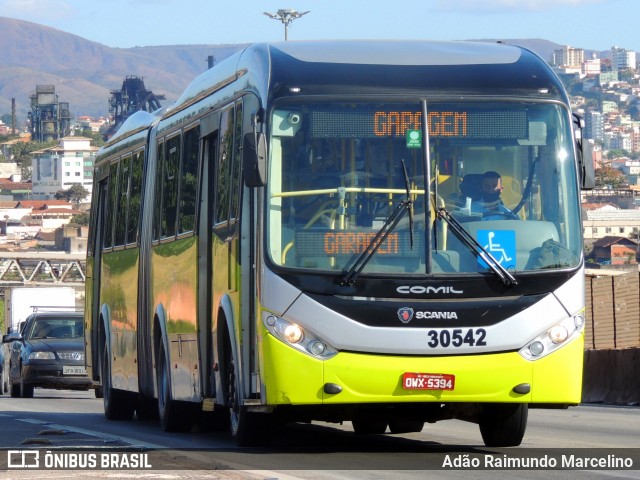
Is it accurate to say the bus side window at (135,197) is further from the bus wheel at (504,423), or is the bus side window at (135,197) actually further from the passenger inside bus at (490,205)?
the passenger inside bus at (490,205)

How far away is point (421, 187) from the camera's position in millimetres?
12734

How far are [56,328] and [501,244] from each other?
18989 mm

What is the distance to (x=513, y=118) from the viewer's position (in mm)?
13039

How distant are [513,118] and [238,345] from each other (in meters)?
2.67

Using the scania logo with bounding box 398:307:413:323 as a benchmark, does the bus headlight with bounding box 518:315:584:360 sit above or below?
below

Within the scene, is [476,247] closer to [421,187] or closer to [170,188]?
[421,187]

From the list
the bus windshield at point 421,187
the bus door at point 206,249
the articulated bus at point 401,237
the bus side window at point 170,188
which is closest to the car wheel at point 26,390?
the bus side window at point 170,188

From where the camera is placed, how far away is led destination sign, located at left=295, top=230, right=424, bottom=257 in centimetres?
1259

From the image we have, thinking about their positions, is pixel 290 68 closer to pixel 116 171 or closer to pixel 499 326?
pixel 499 326

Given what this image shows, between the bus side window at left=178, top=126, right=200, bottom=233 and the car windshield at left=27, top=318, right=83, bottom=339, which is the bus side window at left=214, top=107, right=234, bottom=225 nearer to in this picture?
the bus side window at left=178, top=126, right=200, bottom=233

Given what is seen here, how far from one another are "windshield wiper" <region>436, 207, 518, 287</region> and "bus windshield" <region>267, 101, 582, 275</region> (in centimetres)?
2

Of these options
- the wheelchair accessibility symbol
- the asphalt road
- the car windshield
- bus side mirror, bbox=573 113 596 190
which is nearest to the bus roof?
bus side mirror, bbox=573 113 596 190

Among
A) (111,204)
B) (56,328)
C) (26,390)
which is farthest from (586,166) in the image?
(56,328)

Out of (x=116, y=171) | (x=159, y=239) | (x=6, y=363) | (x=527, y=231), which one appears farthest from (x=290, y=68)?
(x=6, y=363)
